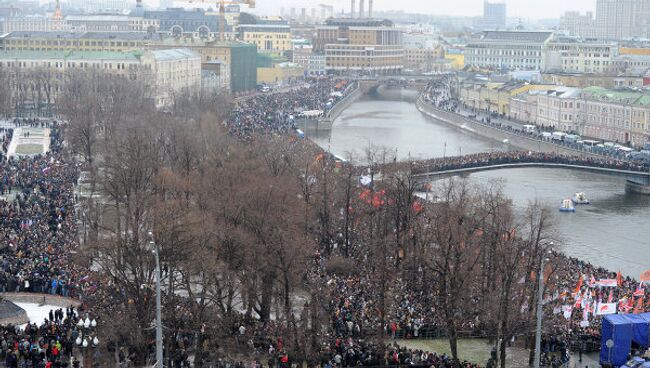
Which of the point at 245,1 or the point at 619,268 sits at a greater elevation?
the point at 245,1

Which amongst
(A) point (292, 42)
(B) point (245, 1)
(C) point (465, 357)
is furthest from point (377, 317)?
(B) point (245, 1)

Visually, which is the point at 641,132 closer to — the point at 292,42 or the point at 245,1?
the point at 292,42

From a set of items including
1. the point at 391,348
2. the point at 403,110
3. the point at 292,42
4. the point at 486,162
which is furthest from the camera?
the point at 292,42

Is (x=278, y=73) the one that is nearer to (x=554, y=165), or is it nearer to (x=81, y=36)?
(x=81, y=36)

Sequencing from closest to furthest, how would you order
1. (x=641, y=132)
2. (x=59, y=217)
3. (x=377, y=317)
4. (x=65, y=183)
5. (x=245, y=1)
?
1. (x=377, y=317)
2. (x=59, y=217)
3. (x=65, y=183)
4. (x=641, y=132)
5. (x=245, y=1)

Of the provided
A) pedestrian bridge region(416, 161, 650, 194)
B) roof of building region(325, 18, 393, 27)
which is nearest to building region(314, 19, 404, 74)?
roof of building region(325, 18, 393, 27)

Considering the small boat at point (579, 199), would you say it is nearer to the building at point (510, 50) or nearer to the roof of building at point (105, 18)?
the building at point (510, 50)

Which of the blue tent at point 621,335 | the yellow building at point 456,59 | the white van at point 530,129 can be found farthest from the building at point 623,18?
the blue tent at point 621,335

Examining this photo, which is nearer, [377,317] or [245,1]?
[377,317]
